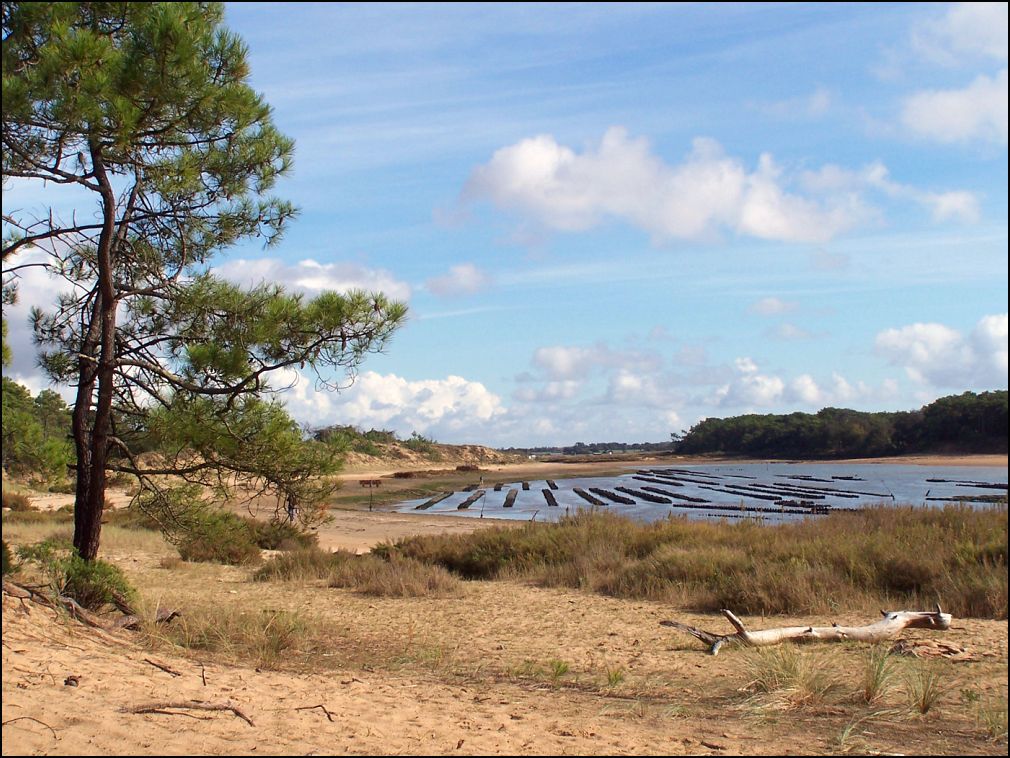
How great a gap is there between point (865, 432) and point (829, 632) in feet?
310

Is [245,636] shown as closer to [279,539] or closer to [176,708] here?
[176,708]


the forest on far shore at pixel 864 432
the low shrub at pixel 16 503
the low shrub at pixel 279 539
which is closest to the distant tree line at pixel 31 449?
the low shrub at pixel 279 539

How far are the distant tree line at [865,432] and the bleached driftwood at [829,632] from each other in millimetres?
64500

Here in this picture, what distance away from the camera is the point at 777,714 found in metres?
5.77

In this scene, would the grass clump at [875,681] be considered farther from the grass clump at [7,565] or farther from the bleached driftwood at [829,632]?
the grass clump at [7,565]

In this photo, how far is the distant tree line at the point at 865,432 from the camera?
251 feet

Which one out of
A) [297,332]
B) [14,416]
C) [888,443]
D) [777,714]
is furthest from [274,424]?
[888,443]

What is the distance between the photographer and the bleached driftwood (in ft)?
26.9

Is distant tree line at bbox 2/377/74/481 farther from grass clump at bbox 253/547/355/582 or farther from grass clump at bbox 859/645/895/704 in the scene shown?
grass clump at bbox 859/645/895/704

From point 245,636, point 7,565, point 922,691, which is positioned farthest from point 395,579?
point 922,691

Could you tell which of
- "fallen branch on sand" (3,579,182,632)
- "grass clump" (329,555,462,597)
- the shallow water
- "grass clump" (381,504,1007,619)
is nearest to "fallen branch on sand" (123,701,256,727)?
"fallen branch on sand" (3,579,182,632)

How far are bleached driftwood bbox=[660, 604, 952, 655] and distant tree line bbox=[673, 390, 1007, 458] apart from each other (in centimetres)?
6450

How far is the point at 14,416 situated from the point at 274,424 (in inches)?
121

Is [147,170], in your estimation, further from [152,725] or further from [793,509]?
[793,509]
